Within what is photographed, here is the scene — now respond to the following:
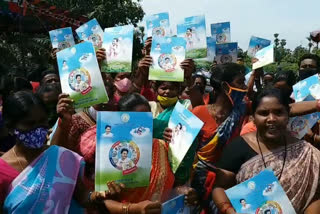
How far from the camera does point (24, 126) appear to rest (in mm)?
2357

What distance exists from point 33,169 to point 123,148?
49cm

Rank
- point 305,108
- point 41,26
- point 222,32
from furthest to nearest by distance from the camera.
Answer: point 41,26
point 222,32
point 305,108

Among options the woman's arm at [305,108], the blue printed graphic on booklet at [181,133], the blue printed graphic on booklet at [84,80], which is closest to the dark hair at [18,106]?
the blue printed graphic on booklet at [84,80]

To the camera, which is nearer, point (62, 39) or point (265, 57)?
point (62, 39)

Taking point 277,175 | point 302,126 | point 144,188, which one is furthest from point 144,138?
point 302,126

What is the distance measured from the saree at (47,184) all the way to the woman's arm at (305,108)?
5.14ft

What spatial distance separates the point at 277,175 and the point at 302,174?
150mm

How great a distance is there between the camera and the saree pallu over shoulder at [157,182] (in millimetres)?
2586

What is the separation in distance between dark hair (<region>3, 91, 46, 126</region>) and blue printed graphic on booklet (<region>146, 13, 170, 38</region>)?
8.49 feet

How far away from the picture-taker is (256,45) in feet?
21.6

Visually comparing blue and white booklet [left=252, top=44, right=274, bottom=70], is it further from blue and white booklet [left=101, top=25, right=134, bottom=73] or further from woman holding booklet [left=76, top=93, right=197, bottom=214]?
woman holding booklet [left=76, top=93, right=197, bottom=214]

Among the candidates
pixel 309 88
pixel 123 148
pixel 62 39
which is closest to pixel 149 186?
pixel 123 148

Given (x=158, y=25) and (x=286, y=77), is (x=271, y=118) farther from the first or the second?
(x=286, y=77)

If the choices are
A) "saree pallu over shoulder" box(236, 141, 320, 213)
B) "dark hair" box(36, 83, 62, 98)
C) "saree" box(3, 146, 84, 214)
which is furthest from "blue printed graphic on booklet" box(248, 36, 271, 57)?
"saree" box(3, 146, 84, 214)
